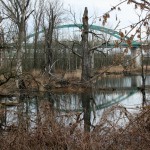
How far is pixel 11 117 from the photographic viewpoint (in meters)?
8.33

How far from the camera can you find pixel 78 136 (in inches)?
276

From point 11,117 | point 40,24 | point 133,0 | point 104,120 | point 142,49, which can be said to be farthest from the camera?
point 40,24

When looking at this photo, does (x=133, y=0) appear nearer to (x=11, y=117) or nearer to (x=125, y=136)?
(x=125, y=136)

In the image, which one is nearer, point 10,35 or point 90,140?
point 90,140

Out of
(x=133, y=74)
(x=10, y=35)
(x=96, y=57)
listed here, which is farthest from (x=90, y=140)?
(x=96, y=57)

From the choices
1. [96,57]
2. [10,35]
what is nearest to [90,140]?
[10,35]

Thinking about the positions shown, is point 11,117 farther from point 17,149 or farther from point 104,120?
point 104,120

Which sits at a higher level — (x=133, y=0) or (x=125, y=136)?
(x=133, y=0)

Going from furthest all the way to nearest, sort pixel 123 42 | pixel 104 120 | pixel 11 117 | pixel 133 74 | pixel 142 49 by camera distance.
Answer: pixel 133 74, pixel 11 117, pixel 104 120, pixel 142 49, pixel 123 42

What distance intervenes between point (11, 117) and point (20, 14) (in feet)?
68.7

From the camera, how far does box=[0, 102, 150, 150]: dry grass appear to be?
22.1 feet

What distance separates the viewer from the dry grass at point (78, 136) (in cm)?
675

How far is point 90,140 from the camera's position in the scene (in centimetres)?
677

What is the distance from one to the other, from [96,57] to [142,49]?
47374 mm
